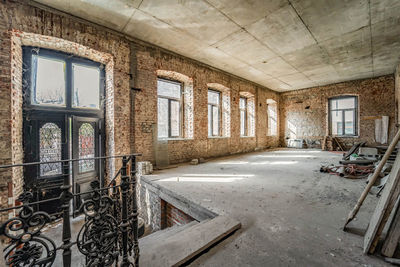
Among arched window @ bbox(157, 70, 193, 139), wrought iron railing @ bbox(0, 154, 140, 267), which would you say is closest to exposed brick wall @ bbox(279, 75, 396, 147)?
arched window @ bbox(157, 70, 193, 139)

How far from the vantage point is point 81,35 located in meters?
3.56

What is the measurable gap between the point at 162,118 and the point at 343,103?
29.5 ft

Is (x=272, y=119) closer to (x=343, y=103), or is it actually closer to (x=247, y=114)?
(x=247, y=114)

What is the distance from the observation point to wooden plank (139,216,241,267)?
1.44 m

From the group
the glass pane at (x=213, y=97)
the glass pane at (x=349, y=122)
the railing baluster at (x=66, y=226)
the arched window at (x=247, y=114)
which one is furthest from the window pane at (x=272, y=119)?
the railing baluster at (x=66, y=226)

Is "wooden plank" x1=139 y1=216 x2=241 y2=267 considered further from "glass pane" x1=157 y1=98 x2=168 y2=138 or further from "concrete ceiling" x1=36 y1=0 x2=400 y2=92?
"glass pane" x1=157 y1=98 x2=168 y2=138

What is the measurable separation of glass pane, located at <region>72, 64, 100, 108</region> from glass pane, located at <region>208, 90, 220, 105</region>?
392 centimetres

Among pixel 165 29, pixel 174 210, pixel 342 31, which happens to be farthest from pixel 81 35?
pixel 342 31

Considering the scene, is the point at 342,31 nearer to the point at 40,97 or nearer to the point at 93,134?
the point at 93,134

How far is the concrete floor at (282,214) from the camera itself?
57.7 inches

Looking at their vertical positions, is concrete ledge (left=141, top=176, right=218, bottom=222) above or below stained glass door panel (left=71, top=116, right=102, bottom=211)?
below

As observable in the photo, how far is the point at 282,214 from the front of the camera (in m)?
2.15

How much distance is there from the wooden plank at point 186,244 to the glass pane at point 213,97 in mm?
5413

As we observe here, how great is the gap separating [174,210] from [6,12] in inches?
172
